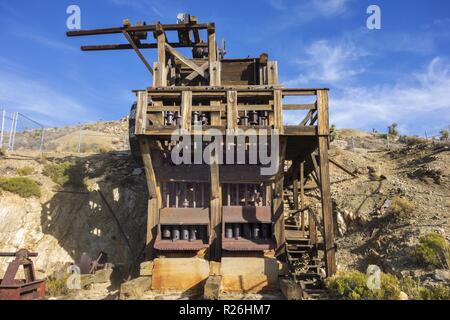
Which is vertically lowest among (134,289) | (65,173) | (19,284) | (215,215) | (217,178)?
(134,289)

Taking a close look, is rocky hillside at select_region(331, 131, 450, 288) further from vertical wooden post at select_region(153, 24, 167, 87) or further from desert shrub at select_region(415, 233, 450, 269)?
vertical wooden post at select_region(153, 24, 167, 87)

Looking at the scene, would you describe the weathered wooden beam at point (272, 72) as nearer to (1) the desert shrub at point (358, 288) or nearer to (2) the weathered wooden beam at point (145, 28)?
(2) the weathered wooden beam at point (145, 28)

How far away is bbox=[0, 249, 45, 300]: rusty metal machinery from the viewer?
803cm

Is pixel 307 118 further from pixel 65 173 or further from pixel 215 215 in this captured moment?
pixel 65 173

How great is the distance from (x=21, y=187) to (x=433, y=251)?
16260mm

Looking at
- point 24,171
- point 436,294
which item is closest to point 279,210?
point 436,294

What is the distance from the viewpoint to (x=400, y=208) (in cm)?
1302

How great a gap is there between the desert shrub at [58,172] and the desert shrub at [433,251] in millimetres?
15267

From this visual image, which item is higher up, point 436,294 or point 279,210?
point 279,210
